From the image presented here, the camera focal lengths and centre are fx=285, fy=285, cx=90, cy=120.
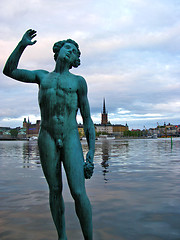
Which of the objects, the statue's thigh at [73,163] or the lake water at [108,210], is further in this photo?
the lake water at [108,210]

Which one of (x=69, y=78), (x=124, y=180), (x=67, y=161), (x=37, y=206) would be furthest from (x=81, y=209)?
(x=124, y=180)

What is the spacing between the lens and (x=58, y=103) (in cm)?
293

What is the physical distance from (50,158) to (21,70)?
0.97m

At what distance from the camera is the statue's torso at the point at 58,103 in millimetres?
2914

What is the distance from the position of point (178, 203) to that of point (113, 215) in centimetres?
155

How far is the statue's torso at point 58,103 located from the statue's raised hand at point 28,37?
1.31 ft

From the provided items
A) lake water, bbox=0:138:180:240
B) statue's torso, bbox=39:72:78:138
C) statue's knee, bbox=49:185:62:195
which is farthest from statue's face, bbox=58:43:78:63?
lake water, bbox=0:138:180:240

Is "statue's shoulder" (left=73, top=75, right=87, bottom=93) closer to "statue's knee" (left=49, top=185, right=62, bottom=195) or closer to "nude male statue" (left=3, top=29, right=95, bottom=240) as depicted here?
"nude male statue" (left=3, top=29, right=95, bottom=240)

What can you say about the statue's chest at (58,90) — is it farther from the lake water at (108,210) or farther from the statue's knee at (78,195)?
the lake water at (108,210)

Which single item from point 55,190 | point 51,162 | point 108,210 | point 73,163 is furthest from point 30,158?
point 73,163

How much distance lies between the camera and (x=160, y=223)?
440 cm

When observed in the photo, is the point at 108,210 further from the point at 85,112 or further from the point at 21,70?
the point at 21,70

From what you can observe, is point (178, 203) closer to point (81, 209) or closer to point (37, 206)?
point (37, 206)

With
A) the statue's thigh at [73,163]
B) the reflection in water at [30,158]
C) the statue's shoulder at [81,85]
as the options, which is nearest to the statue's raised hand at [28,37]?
the statue's shoulder at [81,85]
